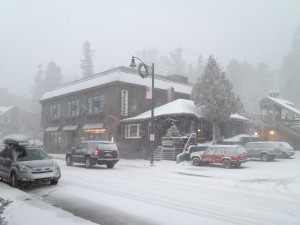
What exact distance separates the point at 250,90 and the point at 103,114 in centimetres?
5773

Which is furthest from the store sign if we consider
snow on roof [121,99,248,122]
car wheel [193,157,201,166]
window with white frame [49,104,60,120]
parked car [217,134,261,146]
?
car wheel [193,157,201,166]

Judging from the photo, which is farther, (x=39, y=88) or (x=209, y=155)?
(x=39, y=88)

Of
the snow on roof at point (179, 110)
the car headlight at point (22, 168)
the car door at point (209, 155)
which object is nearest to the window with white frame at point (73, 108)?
the snow on roof at point (179, 110)

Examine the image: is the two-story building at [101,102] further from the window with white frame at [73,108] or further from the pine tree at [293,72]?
the pine tree at [293,72]

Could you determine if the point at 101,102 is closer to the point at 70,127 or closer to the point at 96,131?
the point at 96,131

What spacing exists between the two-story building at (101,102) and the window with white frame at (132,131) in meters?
0.94

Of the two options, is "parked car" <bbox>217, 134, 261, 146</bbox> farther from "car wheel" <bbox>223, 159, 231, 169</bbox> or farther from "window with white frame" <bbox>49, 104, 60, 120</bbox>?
"window with white frame" <bbox>49, 104, 60, 120</bbox>

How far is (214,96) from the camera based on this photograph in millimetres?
34188

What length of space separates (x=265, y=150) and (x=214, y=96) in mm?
7212

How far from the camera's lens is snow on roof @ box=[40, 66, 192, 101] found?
39469 millimetres

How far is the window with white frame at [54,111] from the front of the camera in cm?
4986

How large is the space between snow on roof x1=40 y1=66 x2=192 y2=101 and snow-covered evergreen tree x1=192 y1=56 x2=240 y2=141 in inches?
308

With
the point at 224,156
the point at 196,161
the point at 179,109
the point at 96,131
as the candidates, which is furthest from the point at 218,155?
the point at 96,131

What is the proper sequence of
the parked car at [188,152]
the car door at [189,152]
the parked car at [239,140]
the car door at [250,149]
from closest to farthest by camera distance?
1. the parked car at [188,152]
2. the car door at [189,152]
3. the car door at [250,149]
4. the parked car at [239,140]
